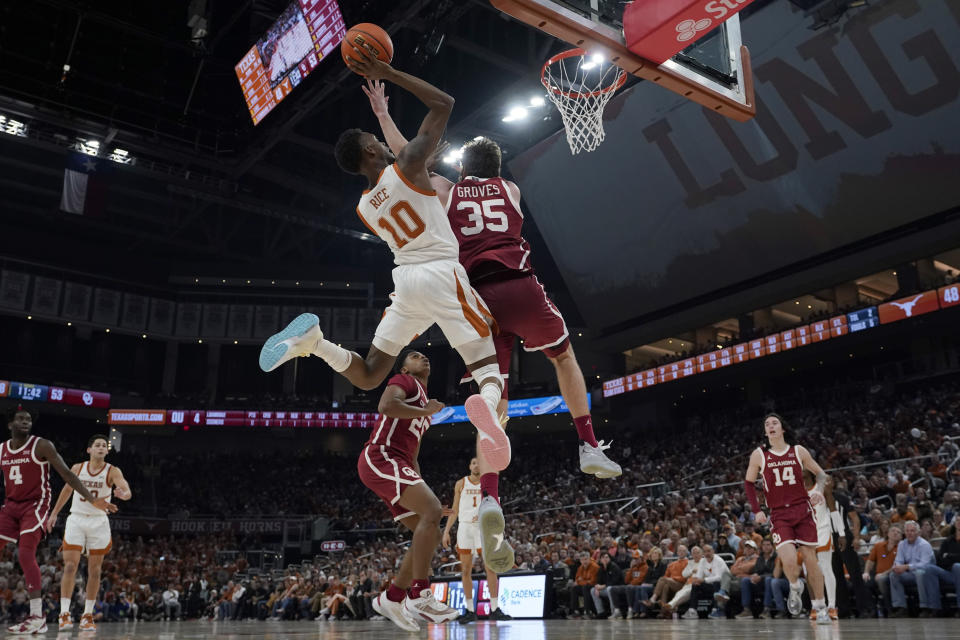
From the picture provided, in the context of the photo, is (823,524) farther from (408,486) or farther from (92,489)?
(92,489)

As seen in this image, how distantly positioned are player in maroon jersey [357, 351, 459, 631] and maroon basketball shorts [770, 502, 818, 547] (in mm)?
3979

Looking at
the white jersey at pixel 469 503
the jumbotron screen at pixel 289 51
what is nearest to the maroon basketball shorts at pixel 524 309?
the white jersey at pixel 469 503

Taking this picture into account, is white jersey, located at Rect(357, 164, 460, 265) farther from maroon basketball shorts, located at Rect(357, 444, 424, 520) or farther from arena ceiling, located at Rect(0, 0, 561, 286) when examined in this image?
arena ceiling, located at Rect(0, 0, 561, 286)

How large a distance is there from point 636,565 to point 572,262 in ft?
53.4

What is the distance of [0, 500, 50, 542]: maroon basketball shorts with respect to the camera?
7.26 m

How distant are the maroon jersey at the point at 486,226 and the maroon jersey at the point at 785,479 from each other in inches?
173

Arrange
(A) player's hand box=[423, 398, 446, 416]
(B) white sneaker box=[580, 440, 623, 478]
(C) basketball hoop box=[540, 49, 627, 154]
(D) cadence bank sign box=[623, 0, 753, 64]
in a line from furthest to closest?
(C) basketball hoop box=[540, 49, 627, 154] → (D) cadence bank sign box=[623, 0, 753, 64] → (A) player's hand box=[423, 398, 446, 416] → (B) white sneaker box=[580, 440, 623, 478]

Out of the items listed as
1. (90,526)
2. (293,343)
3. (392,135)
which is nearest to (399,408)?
(293,343)

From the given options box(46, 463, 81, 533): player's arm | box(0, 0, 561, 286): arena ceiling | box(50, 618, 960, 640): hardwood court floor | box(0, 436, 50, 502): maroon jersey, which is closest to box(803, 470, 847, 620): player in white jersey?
box(50, 618, 960, 640): hardwood court floor

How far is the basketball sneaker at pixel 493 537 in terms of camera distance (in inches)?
169

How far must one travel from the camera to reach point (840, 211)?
2200 centimetres

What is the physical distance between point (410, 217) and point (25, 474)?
5153 millimetres

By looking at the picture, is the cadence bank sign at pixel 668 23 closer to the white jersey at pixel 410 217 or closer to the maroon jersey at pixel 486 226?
the maroon jersey at pixel 486 226

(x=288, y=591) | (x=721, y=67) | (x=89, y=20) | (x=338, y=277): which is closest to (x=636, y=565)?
(x=721, y=67)
